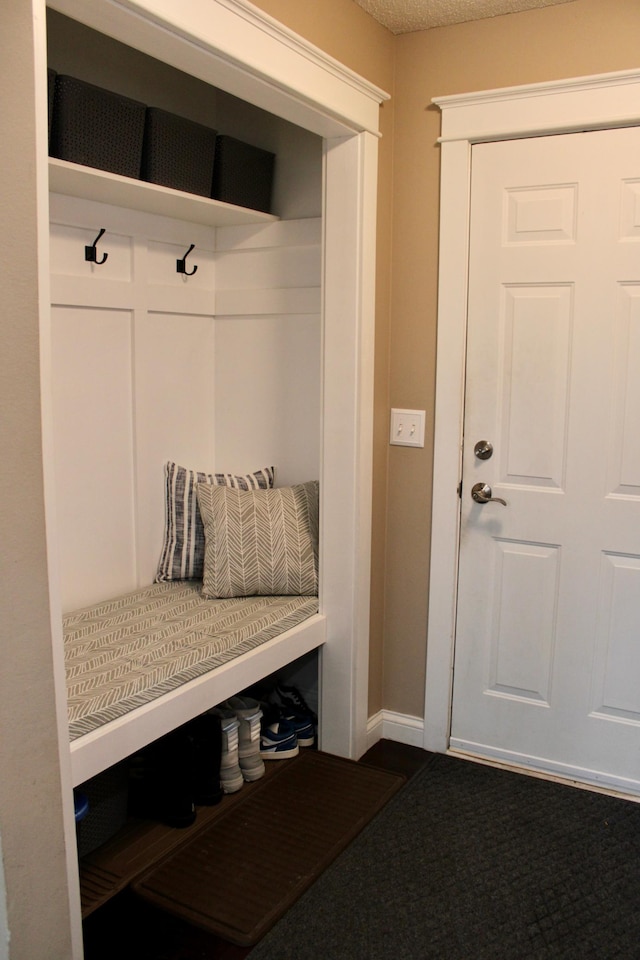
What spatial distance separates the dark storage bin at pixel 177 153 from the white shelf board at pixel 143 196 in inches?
1.8

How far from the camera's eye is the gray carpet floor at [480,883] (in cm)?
194

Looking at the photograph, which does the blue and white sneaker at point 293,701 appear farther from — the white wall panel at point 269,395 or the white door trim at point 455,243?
the white wall panel at point 269,395

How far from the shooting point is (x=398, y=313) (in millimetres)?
2748

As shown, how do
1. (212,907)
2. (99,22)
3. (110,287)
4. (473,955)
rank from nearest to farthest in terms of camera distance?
1. (99,22)
2. (473,955)
3. (212,907)
4. (110,287)

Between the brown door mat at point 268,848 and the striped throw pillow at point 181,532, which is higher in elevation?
the striped throw pillow at point 181,532

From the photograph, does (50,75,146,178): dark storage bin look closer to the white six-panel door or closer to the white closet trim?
the white closet trim

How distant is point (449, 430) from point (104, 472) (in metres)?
1.08

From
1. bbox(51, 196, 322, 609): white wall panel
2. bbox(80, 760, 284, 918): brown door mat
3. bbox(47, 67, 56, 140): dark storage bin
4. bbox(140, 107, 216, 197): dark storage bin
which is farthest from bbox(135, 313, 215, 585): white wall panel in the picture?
bbox(80, 760, 284, 918): brown door mat

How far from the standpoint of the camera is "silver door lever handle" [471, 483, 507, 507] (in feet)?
8.75

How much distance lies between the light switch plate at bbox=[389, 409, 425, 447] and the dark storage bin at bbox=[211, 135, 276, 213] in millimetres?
846

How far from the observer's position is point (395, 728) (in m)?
2.93

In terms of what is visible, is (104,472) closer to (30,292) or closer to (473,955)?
(30,292)

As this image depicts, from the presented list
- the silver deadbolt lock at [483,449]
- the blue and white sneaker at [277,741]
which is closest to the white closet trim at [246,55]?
the silver deadbolt lock at [483,449]

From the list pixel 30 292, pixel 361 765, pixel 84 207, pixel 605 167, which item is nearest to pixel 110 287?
pixel 84 207
